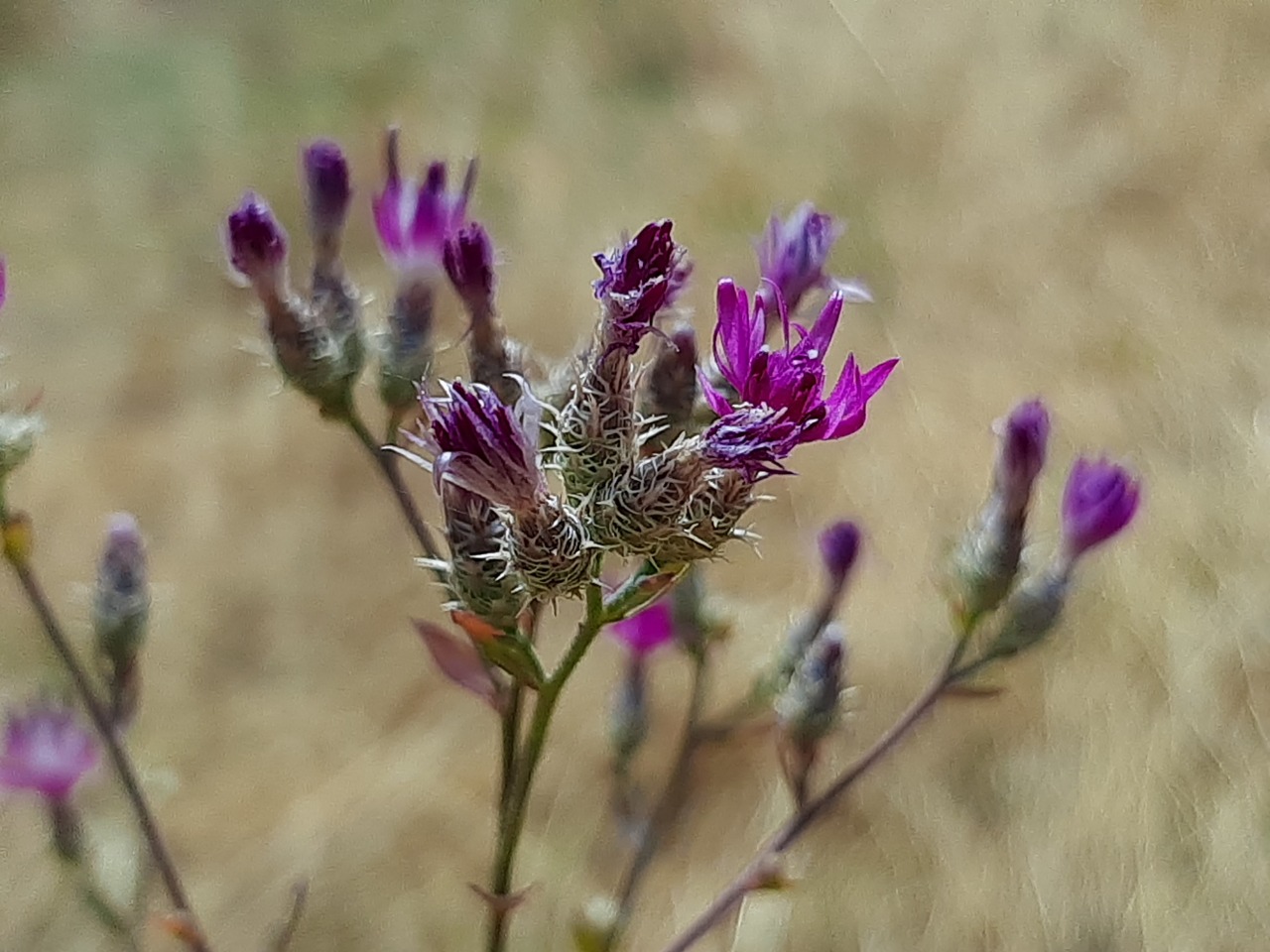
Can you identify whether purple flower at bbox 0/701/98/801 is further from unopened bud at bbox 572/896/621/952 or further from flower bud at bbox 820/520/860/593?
flower bud at bbox 820/520/860/593

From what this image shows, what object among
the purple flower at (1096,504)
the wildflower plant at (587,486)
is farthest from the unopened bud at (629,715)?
the purple flower at (1096,504)

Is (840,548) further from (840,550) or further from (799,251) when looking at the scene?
(799,251)

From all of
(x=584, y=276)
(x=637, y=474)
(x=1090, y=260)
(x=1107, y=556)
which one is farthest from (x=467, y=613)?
(x=1090, y=260)

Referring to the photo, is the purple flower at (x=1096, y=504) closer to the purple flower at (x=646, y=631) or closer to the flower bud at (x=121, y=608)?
the purple flower at (x=646, y=631)

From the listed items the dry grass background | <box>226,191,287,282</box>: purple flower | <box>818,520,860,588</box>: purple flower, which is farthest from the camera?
the dry grass background

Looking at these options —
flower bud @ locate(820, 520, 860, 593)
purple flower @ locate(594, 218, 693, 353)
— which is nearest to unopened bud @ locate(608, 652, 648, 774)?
flower bud @ locate(820, 520, 860, 593)

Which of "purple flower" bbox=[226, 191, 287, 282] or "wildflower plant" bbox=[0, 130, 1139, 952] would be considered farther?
"purple flower" bbox=[226, 191, 287, 282]
